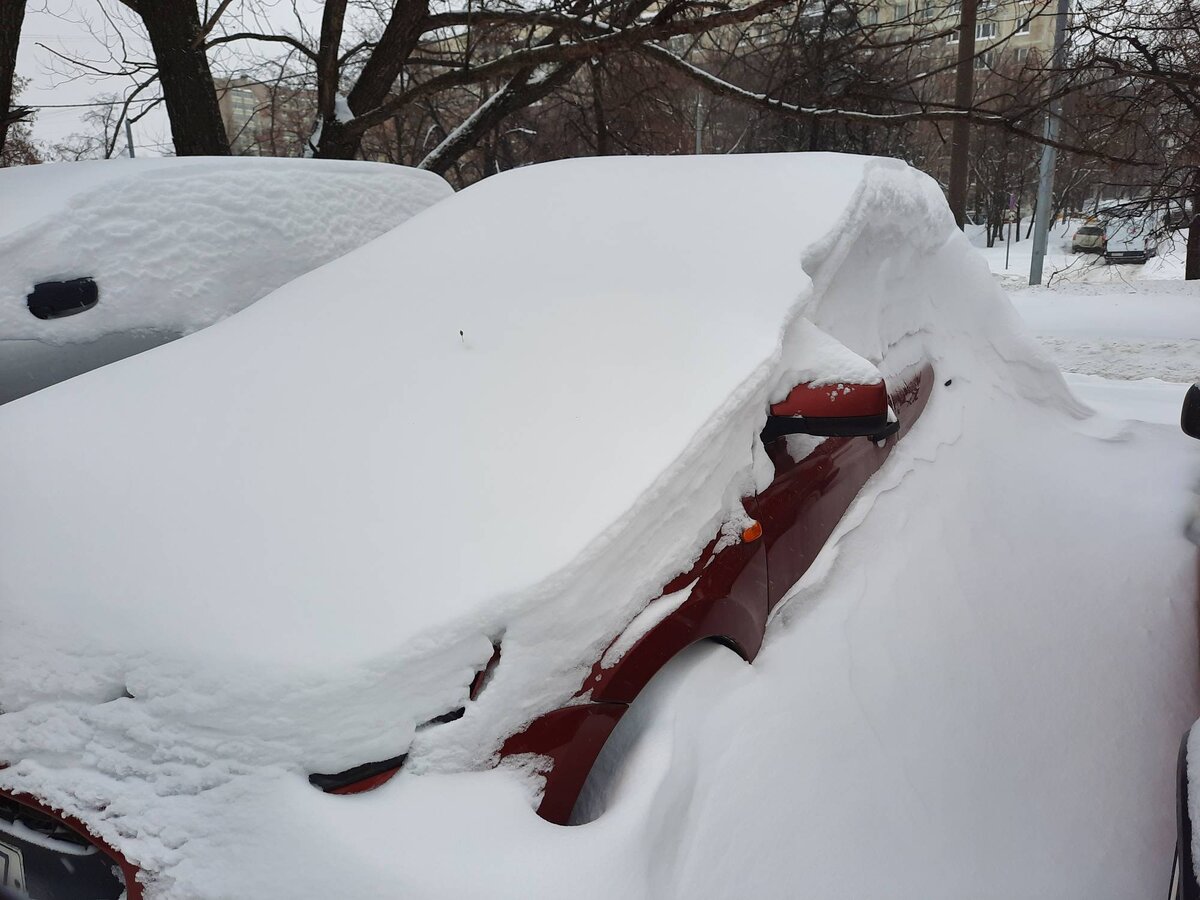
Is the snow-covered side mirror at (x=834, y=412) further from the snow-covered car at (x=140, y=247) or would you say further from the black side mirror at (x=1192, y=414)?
the snow-covered car at (x=140, y=247)

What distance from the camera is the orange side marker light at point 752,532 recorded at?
1.69 meters

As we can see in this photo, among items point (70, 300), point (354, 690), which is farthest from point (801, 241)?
point (70, 300)

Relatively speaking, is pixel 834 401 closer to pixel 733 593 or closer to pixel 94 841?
pixel 733 593

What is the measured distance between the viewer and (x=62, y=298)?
2.72 m

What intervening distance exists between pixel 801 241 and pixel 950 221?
1429mm

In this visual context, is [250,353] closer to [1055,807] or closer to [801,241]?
[801,241]

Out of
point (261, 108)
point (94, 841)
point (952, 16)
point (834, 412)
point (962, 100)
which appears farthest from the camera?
point (962, 100)

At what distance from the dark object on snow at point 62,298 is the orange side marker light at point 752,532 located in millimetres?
2370

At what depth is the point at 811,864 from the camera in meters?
1.38

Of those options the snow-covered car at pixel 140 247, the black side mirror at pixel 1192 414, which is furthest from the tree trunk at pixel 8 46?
the black side mirror at pixel 1192 414

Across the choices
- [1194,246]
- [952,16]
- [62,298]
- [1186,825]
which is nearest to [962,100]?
[1194,246]

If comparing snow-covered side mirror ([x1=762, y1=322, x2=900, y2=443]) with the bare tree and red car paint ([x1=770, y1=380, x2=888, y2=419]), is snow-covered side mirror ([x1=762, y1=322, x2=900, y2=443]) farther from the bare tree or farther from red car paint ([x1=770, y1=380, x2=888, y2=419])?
the bare tree

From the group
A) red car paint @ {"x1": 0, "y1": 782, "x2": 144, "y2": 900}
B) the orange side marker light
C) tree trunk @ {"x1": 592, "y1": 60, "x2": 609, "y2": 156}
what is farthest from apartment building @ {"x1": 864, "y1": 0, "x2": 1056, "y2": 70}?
red car paint @ {"x1": 0, "y1": 782, "x2": 144, "y2": 900}

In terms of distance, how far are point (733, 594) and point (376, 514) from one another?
69 cm
